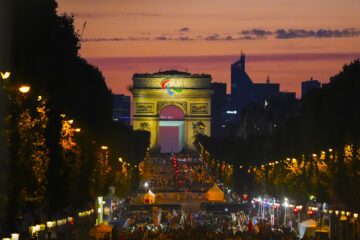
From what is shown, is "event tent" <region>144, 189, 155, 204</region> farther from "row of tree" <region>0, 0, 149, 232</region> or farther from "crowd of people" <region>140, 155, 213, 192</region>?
"row of tree" <region>0, 0, 149, 232</region>

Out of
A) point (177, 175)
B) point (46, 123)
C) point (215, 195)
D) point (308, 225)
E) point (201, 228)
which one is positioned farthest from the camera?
point (177, 175)

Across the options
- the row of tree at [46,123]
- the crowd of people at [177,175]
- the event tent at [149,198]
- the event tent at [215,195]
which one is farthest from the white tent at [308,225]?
the crowd of people at [177,175]

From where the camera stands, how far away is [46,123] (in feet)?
141

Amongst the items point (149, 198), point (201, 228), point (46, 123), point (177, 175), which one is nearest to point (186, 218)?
point (201, 228)

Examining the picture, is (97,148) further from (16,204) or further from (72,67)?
(16,204)

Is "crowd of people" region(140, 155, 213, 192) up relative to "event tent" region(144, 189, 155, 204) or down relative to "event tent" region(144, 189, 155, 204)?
up

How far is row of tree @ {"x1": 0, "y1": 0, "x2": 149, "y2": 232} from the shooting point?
36406mm

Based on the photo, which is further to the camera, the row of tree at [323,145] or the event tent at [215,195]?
the event tent at [215,195]

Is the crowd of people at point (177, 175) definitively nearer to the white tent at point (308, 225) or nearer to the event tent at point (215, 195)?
the event tent at point (215, 195)

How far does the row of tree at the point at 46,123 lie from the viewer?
36406mm

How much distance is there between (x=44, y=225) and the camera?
47.3 meters

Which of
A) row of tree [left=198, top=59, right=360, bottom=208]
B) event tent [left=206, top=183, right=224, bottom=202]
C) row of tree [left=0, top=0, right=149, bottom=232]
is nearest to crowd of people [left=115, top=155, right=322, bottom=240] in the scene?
row of tree [left=198, top=59, right=360, bottom=208]

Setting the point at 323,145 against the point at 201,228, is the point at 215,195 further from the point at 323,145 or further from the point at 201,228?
the point at 201,228

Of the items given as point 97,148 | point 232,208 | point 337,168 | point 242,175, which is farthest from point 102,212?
point 242,175
